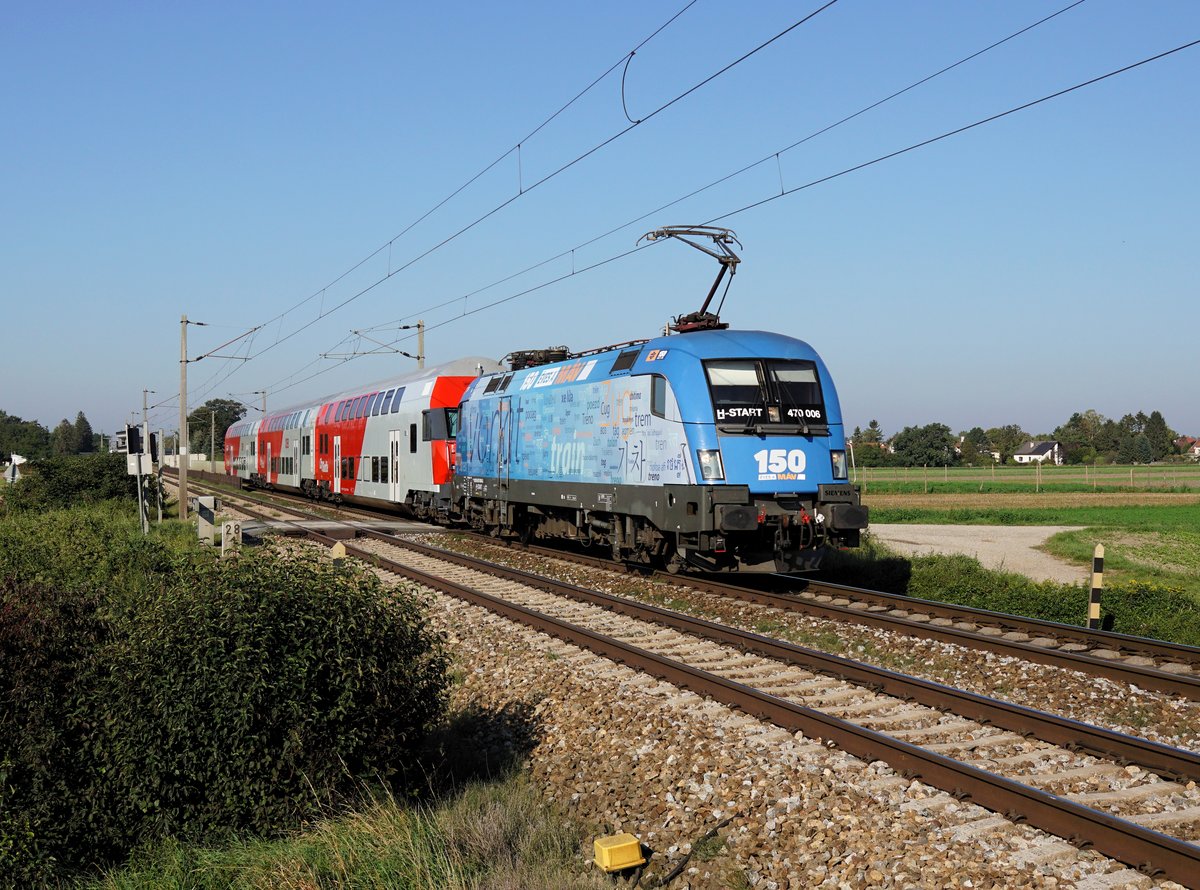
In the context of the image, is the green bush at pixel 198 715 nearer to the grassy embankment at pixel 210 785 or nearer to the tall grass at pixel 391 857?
the grassy embankment at pixel 210 785

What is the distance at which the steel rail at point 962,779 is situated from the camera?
5477 mm

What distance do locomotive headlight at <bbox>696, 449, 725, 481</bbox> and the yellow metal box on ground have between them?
8429 mm

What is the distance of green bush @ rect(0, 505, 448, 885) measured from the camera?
6.28 meters

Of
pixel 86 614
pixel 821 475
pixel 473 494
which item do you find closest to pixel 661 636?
pixel 821 475

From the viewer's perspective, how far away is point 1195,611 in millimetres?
13562

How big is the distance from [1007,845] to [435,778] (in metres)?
4.04

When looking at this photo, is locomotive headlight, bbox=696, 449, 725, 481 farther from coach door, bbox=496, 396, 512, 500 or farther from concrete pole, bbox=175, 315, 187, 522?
concrete pole, bbox=175, 315, 187, 522

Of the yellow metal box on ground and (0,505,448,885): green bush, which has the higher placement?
(0,505,448,885): green bush

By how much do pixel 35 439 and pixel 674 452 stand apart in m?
139

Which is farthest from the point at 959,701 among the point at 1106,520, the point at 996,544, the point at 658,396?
the point at 1106,520

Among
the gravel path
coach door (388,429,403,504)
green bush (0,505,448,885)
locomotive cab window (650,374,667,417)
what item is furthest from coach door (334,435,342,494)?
green bush (0,505,448,885)

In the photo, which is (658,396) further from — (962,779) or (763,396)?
(962,779)

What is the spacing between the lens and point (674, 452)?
14578 millimetres

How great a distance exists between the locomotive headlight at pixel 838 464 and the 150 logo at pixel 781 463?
534 millimetres
